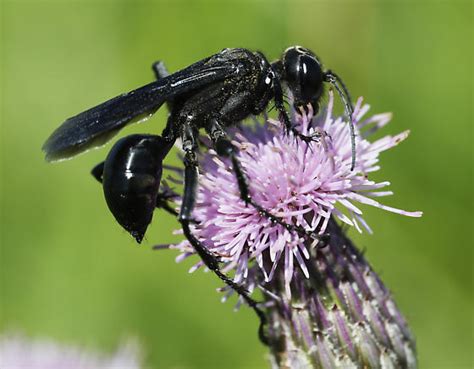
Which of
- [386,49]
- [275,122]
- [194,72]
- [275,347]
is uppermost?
[386,49]

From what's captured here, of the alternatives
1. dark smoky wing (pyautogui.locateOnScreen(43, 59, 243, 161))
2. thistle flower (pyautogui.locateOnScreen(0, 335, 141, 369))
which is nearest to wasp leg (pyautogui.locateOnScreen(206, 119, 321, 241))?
dark smoky wing (pyautogui.locateOnScreen(43, 59, 243, 161))

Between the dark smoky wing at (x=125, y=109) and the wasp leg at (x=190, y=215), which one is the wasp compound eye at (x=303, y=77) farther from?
the wasp leg at (x=190, y=215)

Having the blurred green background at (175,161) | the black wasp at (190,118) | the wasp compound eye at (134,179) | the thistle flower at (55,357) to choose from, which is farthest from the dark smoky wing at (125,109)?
the blurred green background at (175,161)

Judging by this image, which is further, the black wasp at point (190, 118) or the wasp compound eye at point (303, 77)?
the wasp compound eye at point (303, 77)

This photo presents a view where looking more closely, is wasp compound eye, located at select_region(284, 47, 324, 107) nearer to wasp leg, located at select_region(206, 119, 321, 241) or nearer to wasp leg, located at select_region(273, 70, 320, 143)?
wasp leg, located at select_region(273, 70, 320, 143)

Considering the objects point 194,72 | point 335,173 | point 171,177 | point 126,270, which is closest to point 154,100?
point 194,72

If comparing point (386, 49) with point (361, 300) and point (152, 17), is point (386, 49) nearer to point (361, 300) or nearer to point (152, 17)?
point (152, 17)
